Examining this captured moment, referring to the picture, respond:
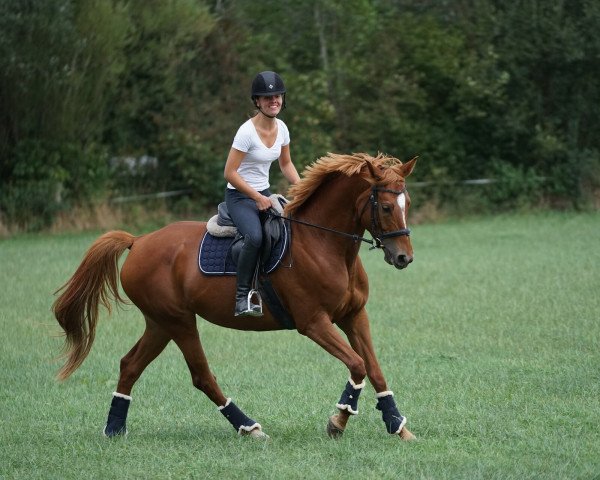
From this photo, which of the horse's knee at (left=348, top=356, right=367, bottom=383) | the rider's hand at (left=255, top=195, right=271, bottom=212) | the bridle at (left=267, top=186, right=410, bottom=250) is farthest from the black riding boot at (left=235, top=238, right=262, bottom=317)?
the horse's knee at (left=348, top=356, right=367, bottom=383)

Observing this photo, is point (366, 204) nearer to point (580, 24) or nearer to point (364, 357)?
point (364, 357)

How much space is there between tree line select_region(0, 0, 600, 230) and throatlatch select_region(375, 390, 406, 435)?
21.6 metres

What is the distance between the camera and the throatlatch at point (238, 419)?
26.2ft

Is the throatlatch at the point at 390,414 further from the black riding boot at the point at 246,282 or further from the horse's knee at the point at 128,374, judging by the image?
the horse's knee at the point at 128,374

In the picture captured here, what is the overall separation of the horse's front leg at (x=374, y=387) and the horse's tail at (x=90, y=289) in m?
1.92

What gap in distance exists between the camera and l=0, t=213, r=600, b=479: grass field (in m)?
7.05

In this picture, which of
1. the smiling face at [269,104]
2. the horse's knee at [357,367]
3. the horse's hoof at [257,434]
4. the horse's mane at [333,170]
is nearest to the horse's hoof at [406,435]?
the horse's knee at [357,367]

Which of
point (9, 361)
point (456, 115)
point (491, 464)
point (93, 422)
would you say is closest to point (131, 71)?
point (456, 115)

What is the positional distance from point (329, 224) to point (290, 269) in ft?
1.36

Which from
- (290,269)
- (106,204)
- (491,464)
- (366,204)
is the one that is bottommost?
(106,204)

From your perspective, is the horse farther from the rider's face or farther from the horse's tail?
the rider's face

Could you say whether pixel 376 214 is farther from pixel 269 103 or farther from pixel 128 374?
pixel 128 374

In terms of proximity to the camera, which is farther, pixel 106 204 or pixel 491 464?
pixel 106 204

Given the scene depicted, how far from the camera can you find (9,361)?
12039mm
